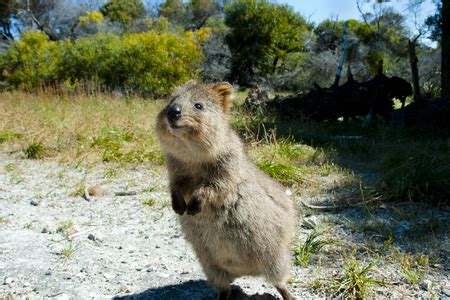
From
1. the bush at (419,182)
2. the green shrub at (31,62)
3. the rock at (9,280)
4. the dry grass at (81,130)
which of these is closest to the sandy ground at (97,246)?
the rock at (9,280)

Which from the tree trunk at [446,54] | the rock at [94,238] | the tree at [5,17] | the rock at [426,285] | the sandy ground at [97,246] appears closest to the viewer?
the rock at [426,285]

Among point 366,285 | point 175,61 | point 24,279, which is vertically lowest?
point 24,279

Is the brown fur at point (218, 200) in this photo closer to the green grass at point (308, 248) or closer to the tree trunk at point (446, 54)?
the green grass at point (308, 248)

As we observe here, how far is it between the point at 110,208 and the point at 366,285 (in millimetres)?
2942

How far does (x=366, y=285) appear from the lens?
3002mm

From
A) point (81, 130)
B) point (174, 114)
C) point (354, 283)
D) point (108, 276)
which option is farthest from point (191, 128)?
point (81, 130)

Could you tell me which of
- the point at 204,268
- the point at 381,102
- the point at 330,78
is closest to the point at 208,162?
the point at 204,268

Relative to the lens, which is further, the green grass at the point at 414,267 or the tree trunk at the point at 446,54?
the tree trunk at the point at 446,54

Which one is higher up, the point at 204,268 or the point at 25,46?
the point at 25,46

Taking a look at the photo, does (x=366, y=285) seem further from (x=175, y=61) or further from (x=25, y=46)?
(x=25, y=46)

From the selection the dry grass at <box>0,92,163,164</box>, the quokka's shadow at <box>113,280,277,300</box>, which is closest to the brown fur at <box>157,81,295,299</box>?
the quokka's shadow at <box>113,280,277,300</box>

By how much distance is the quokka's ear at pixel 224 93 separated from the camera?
313cm

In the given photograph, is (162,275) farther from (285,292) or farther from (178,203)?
(285,292)

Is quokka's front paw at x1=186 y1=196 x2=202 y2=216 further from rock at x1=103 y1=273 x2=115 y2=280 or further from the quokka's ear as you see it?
rock at x1=103 y1=273 x2=115 y2=280
